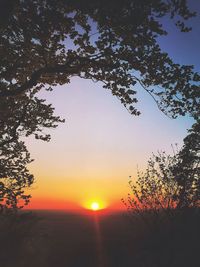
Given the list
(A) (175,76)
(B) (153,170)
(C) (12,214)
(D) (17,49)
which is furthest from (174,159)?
(D) (17,49)

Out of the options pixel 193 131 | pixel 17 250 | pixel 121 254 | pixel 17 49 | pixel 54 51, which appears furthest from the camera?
pixel 121 254

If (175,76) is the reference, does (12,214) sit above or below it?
below

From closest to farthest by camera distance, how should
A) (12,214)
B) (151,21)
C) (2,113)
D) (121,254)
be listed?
1. (151,21)
2. (2,113)
3. (12,214)
4. (121,254)

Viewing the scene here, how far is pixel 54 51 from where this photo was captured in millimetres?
18734

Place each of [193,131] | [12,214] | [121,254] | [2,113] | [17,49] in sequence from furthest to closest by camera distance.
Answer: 1. [121,254]
2. [193,131]
3. [12,214]
4. [2,113]
5. [17,49]

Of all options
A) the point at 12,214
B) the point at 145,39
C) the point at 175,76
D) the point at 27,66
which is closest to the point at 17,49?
the point at 27,66

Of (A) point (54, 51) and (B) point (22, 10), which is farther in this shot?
(A) point (54, 51)

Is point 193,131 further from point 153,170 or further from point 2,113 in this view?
point 2,113

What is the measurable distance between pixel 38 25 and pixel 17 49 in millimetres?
2212

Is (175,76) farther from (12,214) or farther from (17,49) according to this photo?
(12,214)

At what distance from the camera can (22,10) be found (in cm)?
1559

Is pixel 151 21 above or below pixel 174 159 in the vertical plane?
above

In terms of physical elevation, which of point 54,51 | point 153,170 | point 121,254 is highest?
point 54,51

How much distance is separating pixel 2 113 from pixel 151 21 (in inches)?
438
